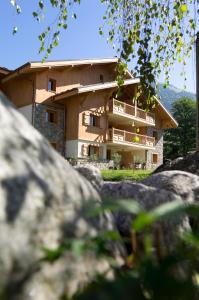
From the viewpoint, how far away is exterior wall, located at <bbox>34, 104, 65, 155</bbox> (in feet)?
76.3

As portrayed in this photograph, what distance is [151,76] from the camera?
215 inches

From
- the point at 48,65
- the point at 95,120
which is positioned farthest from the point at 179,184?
the point at 95,120

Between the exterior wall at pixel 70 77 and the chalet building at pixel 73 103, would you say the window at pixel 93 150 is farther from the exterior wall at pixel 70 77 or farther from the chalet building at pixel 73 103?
the exterior wall at pixel 70 77

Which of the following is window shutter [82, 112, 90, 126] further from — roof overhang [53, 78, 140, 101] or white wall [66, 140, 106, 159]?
roof overhang [53, 78, 140, 101]

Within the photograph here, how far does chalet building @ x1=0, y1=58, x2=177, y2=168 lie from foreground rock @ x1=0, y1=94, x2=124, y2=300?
2024cm

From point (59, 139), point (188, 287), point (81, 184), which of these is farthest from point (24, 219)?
point (59, 139)

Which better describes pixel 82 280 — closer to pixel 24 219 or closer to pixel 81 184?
pixel 24 219

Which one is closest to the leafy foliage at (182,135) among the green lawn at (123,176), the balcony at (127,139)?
the balcony at (127,139)

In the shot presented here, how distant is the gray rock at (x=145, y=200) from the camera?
1.83 meters

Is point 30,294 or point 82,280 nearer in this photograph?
point 30,294

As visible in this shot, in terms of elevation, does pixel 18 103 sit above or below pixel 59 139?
above

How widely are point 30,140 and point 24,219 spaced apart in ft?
1.34

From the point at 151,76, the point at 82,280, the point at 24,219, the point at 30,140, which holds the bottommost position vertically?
the point at 82,280

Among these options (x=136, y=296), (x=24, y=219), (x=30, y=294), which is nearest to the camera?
(x=136, y=296)
